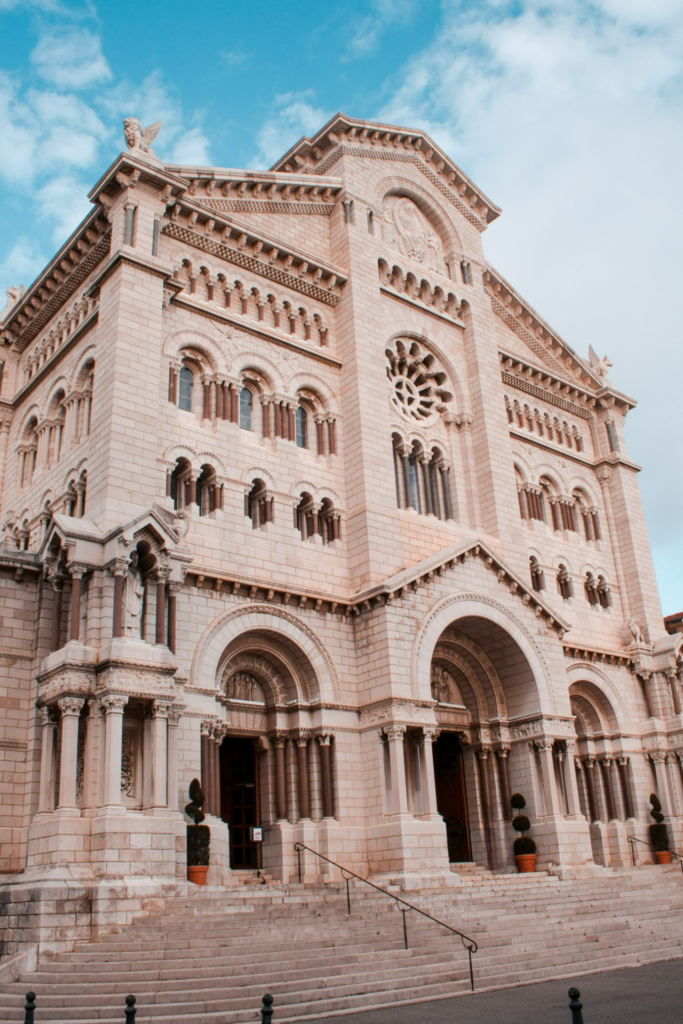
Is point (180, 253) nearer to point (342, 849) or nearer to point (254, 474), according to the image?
point (254, 474)

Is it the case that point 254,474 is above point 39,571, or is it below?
above

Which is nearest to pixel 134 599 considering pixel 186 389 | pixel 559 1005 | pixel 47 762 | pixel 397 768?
pixel 47 762

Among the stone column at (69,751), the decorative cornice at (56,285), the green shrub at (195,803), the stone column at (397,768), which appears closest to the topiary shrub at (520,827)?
the stone column at (397,768)

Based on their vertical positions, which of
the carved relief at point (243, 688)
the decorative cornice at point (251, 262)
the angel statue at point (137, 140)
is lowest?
the carved relief at point (243, 688)

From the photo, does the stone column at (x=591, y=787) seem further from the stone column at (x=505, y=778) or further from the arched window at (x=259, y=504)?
the arched window at (x=259, y=504)

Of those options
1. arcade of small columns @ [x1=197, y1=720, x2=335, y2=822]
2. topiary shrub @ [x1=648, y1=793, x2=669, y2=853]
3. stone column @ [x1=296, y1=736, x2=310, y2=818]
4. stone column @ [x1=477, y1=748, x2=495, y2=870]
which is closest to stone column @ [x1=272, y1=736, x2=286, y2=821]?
arcade of small columns @ [x1=197, y1=720, x2=335, y2=822]

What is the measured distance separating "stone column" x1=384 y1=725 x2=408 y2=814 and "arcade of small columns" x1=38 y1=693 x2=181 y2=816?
6.66 meters

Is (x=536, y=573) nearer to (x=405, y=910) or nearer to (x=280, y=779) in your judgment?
(x=280, y=779)

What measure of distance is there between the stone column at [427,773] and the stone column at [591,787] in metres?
11.0

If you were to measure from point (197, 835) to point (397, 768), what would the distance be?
6.22 meters

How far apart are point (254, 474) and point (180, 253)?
7208 millimetres

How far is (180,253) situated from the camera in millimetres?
27922

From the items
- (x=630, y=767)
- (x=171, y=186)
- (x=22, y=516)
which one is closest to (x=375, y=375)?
(x=171, y=186)

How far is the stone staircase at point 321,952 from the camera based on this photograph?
1462 centimetres
